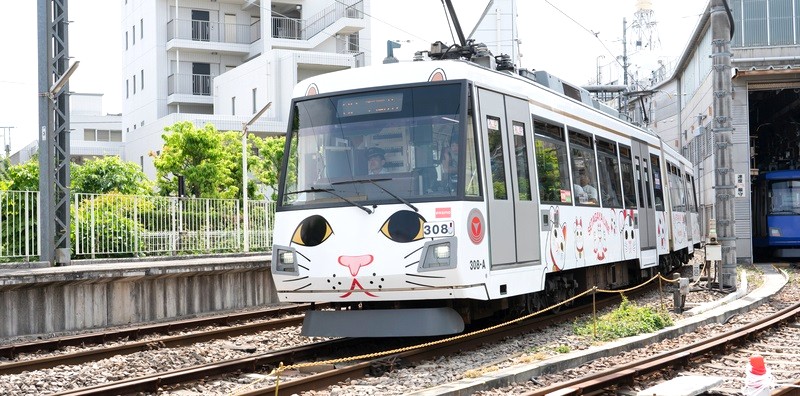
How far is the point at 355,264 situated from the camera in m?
10.5

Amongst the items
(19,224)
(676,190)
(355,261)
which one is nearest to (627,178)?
(676,190)

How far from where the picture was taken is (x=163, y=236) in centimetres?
2023

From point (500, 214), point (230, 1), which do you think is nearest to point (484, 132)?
point (500, 214)

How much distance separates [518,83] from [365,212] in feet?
9.75

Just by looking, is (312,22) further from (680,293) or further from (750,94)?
(680,293)

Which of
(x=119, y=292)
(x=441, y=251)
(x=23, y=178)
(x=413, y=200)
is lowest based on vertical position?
(x=119, y=292)

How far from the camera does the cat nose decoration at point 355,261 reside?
1039cm

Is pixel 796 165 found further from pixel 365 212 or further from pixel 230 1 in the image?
pixel 365 212

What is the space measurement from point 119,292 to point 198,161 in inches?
861

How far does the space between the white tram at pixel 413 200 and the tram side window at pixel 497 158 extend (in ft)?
0.08

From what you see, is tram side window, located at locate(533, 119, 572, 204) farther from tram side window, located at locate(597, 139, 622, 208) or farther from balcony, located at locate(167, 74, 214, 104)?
balcony, located at locate(167, 74, 214, 104)

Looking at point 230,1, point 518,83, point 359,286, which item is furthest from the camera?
point 230,1

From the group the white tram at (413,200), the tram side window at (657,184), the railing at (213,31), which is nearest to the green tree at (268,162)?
the railing at (213,31)

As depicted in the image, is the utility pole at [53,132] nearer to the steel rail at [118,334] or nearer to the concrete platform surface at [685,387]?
the steel rail at [118,334]
